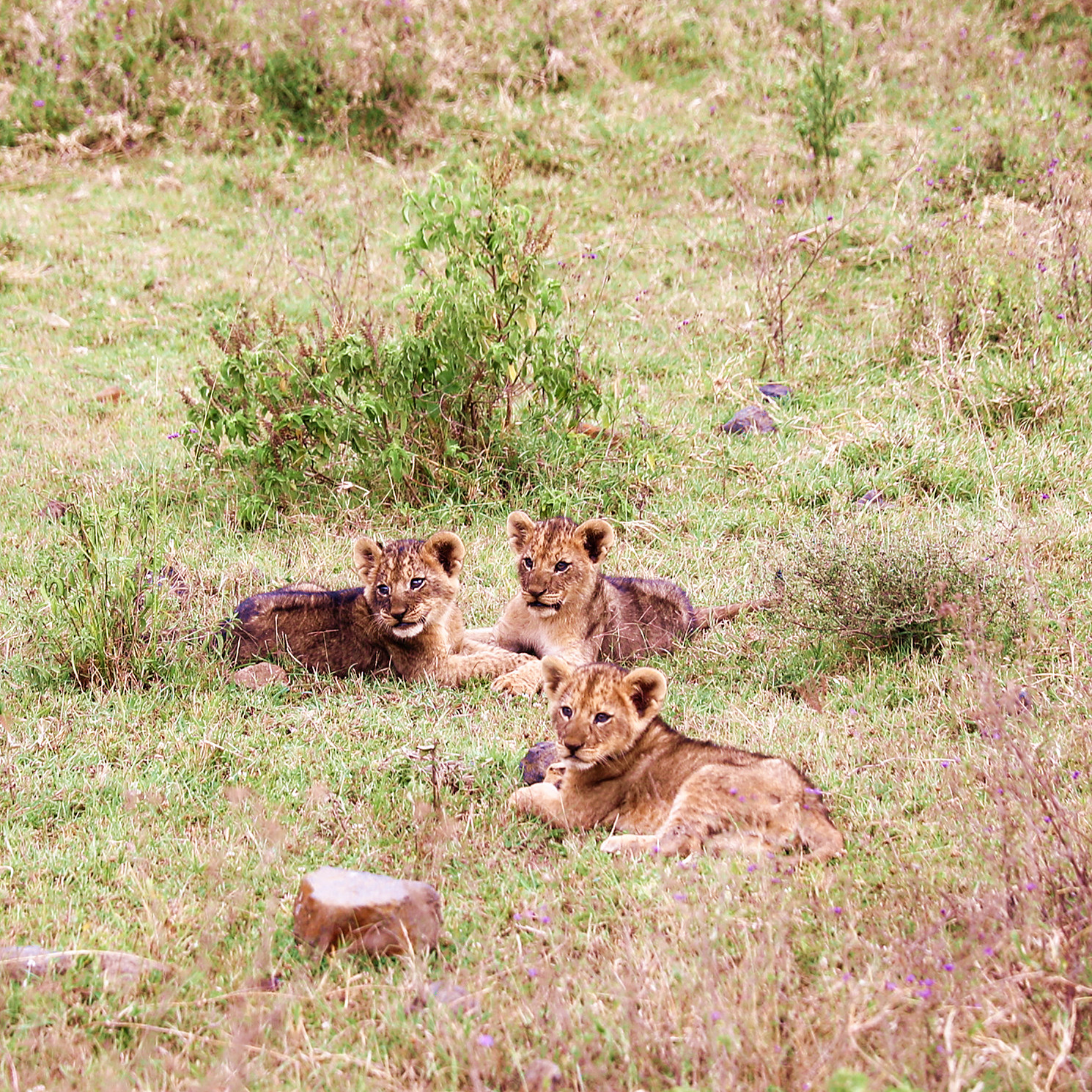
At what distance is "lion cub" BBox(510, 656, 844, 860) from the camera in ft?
16.7

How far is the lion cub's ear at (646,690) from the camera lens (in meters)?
5.63

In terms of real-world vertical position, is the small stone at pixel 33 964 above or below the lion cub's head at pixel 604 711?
below

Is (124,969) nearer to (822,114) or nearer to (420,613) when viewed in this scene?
(420,613)

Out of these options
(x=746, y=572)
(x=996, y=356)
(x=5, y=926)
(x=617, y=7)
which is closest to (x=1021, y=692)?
(x=746, y=572)

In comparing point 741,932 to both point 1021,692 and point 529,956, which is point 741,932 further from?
point 1021,692

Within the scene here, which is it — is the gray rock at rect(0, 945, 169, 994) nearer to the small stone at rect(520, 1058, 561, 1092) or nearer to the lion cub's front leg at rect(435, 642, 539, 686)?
the small stone at rect(520, 1058, 561, 1092)

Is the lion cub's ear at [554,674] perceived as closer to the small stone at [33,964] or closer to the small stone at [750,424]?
the small stone at [33,964]

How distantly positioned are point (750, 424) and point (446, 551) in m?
3.89

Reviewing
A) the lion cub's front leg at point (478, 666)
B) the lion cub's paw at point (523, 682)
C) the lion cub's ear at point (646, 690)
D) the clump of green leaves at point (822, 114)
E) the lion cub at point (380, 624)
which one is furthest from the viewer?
the clump of green leaves at point (822, 114)

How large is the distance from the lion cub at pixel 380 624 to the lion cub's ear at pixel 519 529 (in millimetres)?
472

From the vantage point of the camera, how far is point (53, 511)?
30.7 ft

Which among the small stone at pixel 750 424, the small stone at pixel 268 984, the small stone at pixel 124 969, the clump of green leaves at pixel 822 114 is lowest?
the small stone at pixel 268 984

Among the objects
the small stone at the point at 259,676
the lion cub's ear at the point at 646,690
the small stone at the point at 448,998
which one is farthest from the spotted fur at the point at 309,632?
the small stone at the point at 448,998

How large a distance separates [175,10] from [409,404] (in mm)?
11276
